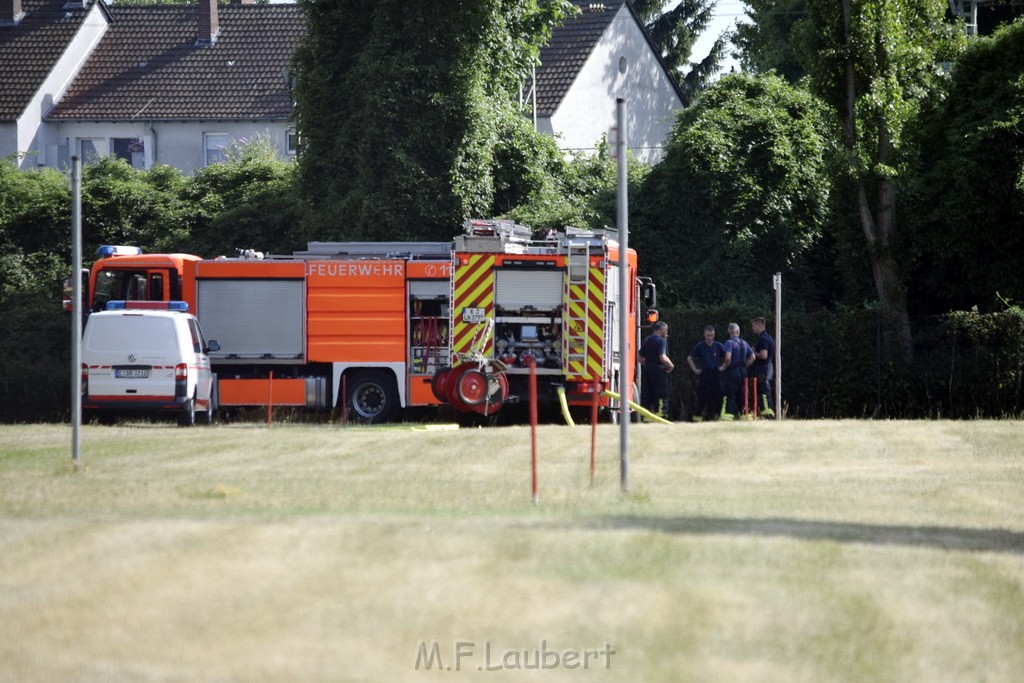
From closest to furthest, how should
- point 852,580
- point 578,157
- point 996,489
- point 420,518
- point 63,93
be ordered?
1. point 852,580
2. point 420,518
3. point 996,489
4. point 578,157
5. point 63,93

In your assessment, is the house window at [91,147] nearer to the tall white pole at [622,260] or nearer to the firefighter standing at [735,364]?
the firefighter standing at [735,364]

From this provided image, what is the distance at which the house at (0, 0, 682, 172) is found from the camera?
46.9 metres

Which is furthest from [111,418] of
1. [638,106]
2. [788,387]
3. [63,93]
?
[638,106]

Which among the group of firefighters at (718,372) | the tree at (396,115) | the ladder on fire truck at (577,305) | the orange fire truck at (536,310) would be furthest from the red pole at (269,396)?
the tree at (396,115)

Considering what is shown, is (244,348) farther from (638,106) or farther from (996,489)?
Answer: (638,106)

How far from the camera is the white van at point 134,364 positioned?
75.8 feet

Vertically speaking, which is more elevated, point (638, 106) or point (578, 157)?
point (638, 106)

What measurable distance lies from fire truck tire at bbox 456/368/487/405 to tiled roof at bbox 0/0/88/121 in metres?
28.0

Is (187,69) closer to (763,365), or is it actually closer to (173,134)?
(173,134)

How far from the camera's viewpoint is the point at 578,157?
125 ft

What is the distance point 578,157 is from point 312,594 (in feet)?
101

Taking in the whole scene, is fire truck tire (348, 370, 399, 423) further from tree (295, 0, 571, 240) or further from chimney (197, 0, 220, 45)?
chimney (197, 0, 220, 45)

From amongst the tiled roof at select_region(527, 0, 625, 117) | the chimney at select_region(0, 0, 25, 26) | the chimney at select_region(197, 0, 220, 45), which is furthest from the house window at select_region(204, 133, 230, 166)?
the tiled roof at select_region(527, 0, 625, 117)

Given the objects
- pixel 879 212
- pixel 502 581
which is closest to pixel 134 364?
pixel 879 212
